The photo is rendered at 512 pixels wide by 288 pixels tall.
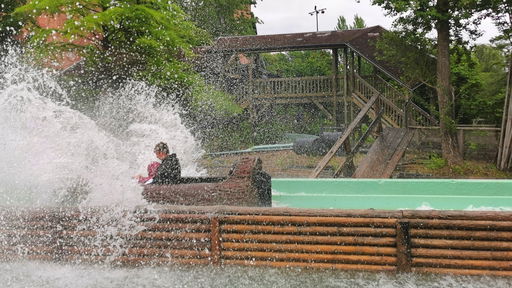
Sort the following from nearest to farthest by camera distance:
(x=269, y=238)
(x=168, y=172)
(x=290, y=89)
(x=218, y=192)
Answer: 1. (x=269, y=238)
2. (x=218, y=192)
3. (x=168, y=172)
4. (x=290, y=89)

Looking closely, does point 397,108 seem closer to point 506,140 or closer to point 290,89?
point 506,140

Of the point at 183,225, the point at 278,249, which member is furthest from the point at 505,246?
the point at 183,225

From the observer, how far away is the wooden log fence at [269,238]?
13.6 ft

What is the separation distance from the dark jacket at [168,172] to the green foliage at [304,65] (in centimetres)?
2371

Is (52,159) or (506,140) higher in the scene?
(52,159)

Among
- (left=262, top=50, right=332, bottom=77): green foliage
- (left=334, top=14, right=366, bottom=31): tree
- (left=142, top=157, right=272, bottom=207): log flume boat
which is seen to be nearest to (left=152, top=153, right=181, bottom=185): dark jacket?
(left=142, top=157, right=272, bottom=207): log flume boat

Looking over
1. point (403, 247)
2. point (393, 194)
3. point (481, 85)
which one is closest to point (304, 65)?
point (481, 85)

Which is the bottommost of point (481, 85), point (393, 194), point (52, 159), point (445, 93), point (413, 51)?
point (393, 194)

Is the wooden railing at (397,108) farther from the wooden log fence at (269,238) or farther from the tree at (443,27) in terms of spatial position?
the wooden log fence at (269,238)

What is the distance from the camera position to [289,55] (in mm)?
35125

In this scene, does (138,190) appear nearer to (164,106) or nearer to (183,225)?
(183,225)

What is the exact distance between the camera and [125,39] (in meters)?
12.9

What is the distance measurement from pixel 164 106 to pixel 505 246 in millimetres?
11027

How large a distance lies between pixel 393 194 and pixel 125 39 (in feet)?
27.9
